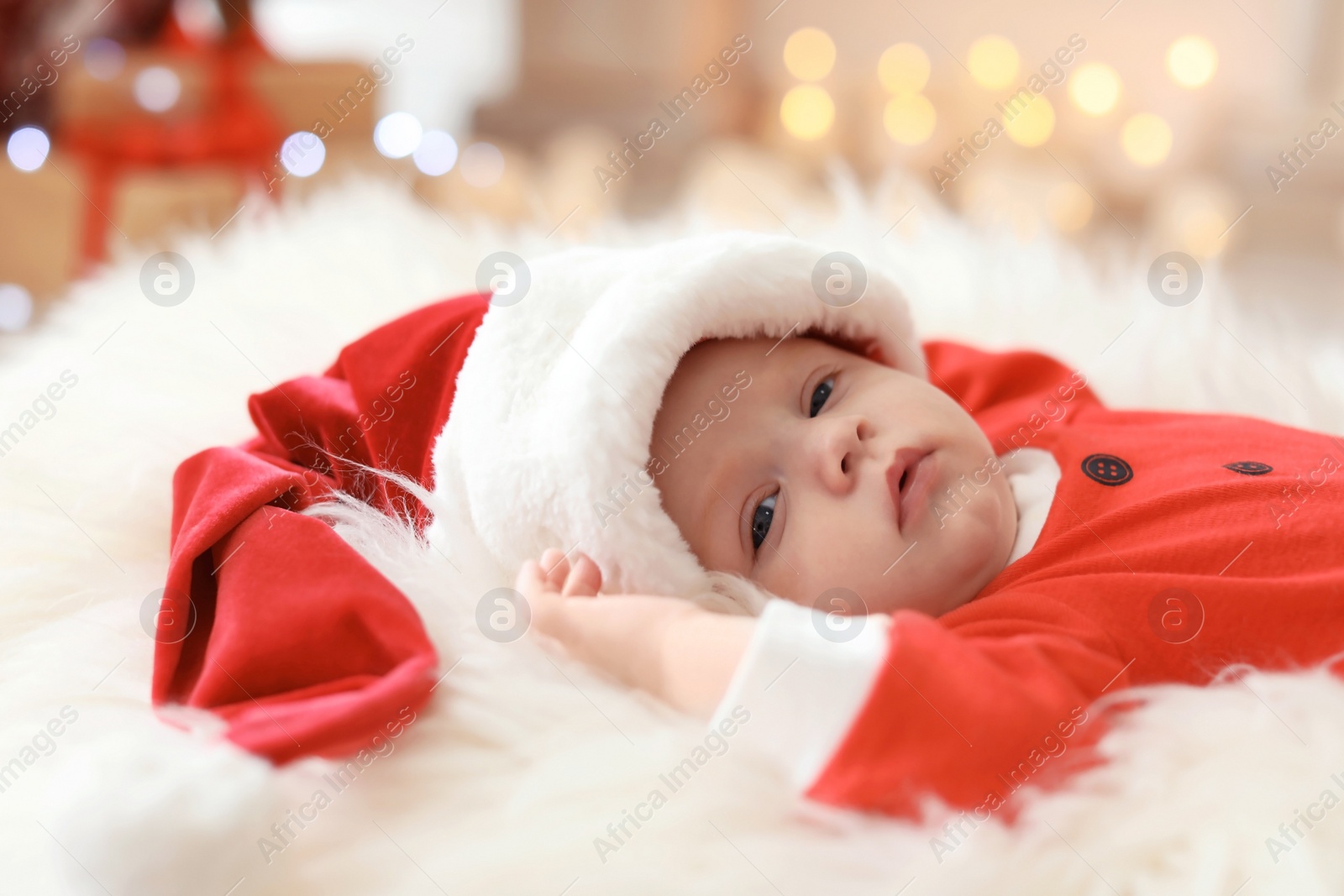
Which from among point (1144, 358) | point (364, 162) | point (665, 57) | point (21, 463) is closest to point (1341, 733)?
point (1144, 358)

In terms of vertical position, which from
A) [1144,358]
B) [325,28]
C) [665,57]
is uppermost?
[325,28]

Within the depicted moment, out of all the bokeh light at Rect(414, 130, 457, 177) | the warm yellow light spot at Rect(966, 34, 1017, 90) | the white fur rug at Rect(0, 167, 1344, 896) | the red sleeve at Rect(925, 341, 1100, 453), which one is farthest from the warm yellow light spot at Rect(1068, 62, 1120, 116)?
the white fur rug at Rect(0, 167, 1344, 896)

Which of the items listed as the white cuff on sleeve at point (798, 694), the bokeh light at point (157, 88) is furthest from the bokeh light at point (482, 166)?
the white cuff on sleeve at point (798, 694)

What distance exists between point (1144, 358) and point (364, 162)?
5.50ft

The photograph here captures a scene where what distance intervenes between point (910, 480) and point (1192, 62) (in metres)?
2.40

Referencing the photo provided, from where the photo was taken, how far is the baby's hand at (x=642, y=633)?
66 centimetres

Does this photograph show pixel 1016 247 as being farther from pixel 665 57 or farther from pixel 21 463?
pixel 665 57

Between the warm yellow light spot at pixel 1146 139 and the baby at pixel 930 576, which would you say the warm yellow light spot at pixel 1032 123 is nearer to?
the warm yellow light spot at pixel 1146 139

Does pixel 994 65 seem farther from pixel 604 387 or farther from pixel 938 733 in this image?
pixel 938 733

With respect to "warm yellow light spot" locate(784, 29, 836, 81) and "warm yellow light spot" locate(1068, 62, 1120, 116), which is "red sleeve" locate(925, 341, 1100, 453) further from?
"warm yellow light spot" locate(784, 29, 836, 81)

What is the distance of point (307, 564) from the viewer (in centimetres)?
72

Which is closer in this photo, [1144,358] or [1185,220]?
[1144,358]

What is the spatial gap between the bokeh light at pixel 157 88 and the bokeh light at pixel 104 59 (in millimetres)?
59

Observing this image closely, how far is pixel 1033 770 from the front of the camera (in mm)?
614
